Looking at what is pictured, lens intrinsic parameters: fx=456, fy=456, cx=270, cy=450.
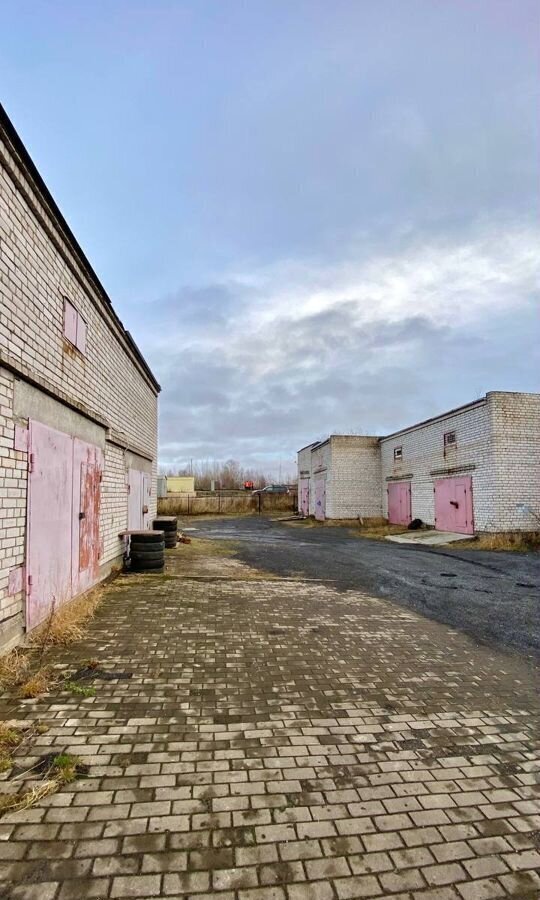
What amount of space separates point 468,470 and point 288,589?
11.8 metres

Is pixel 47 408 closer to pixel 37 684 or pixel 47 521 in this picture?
pixel 47 521

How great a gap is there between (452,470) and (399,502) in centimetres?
533

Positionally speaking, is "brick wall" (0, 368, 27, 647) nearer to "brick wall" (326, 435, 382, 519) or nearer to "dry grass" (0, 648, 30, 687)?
"dry grass" (0, 648, 30, 687)

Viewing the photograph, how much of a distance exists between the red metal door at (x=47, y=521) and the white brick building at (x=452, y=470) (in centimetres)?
1394

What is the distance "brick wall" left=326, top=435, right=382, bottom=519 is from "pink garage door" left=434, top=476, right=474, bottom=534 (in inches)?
257

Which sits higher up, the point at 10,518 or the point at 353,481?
the point at 353,481

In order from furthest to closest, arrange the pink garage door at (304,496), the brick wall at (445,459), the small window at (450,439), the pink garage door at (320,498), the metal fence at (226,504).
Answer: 1. the metal fence at (226,504)
2. the pink garage door at (304,496)
3. the pink garage door at (320,498)
4. the small window at (450,439)
5. the brick wall at (445,459)

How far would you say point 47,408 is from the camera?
483 cm

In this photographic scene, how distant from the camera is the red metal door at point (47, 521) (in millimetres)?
4376

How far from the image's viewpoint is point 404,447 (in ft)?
73.5

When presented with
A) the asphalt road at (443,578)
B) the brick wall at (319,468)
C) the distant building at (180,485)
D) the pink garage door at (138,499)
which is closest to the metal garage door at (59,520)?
the pink garage door at (138,499)

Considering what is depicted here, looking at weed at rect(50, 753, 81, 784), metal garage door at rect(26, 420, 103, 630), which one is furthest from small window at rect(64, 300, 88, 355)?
weed at rect(50, 753, 81, 784)

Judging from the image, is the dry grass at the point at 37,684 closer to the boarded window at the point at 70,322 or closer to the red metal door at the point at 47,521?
the red metal door at the point at 47,521

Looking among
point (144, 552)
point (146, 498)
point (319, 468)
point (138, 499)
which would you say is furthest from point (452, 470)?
point (144, 552)
